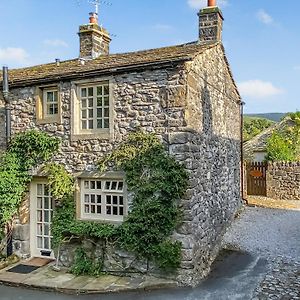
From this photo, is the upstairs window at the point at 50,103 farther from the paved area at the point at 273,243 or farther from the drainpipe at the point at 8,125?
the paved area at the point at 273,243

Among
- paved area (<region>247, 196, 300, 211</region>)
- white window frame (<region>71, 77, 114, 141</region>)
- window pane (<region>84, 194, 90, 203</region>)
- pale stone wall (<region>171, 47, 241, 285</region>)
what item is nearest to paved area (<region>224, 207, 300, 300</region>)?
pale stone wall (<region>171, 47, 241, 285</region>)

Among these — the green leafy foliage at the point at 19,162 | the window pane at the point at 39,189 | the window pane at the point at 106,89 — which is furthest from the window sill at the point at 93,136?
the window pane at the point at 39,189

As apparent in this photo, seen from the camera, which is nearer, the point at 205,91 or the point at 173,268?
the point at 173,268

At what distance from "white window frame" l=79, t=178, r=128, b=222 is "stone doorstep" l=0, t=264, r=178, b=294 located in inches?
56.9

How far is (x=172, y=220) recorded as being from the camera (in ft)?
27.7

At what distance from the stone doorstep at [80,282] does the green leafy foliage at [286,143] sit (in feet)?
48.0

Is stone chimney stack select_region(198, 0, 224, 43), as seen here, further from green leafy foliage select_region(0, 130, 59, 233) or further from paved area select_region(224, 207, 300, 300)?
paved area select_region(224, 207, 300, 300)

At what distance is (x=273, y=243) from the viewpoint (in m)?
11.6

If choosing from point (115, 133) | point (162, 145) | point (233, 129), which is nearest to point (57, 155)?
point (115, 133)

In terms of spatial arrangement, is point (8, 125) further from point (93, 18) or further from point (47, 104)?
point (93, 18)

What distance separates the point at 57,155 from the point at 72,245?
7.89 ft

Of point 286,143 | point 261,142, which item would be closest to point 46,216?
point 286,143

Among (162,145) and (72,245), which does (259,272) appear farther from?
(72,245)

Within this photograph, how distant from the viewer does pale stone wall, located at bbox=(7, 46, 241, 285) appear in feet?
27.8
